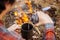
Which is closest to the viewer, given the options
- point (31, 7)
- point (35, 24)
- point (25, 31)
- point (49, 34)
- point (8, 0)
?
point (8, 0)

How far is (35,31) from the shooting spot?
312 centimetres

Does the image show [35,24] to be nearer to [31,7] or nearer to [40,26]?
[40,26]

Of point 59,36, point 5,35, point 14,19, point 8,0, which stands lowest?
point 59,36

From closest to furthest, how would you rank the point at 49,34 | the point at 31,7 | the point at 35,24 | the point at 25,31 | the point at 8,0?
the point at 8,0, the point at 49,34, the point at 25,31, the point at 35,24, the point at 31,7

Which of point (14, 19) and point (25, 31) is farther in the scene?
point (14, 19)

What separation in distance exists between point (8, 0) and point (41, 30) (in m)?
1.82

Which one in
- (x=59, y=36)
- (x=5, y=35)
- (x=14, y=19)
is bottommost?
(x=59, y=36)

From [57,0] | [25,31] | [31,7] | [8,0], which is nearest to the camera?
[8,0]

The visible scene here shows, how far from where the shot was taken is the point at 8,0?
139 cm

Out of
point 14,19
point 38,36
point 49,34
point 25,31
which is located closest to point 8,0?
point 49,34

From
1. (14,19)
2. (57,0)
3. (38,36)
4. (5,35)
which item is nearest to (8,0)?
(5,35)

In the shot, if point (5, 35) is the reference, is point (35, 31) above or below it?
below

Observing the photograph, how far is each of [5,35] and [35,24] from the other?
1.82 meters

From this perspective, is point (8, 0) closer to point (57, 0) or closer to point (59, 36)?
point (59, 36)
